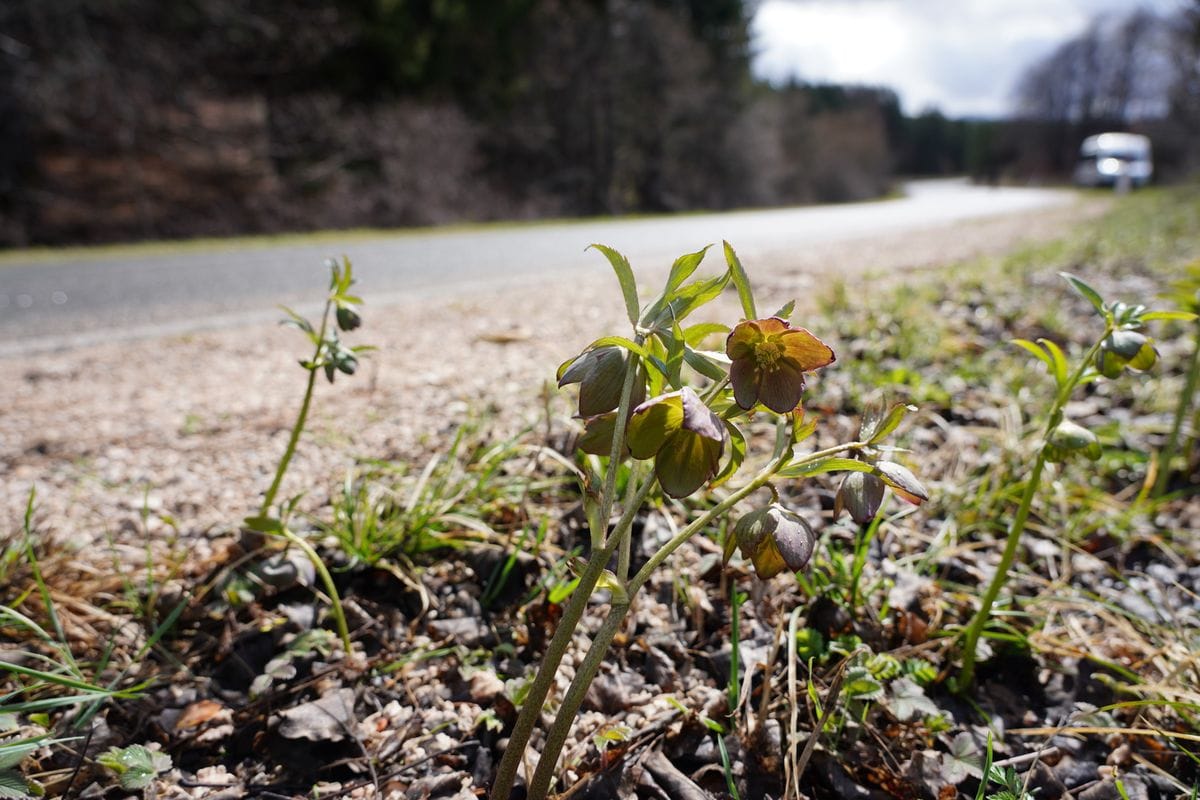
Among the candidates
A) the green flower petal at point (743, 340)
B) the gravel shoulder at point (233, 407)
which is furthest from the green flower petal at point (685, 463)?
the gravel shoulder at point (233, 407)

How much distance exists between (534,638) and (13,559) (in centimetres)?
103

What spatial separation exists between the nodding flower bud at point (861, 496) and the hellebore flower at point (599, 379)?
266 mm

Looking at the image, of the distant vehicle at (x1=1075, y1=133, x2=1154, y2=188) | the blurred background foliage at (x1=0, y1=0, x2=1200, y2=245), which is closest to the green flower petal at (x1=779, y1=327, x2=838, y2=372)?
the blurred background foliage at (x1=0, y1=0, x2=1200, y2=245)

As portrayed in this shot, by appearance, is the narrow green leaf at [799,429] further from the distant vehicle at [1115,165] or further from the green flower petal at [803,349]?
the distant vehicle at [1115,165]

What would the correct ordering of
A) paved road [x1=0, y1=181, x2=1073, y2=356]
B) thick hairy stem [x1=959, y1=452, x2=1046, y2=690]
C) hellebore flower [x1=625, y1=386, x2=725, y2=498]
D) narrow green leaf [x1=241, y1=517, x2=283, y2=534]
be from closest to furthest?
hellebore flower [x1=625, y1=386, x2=725, y2=498] < thick hairy stem [x1=959, y1=452, x2=1046, y2=690] < narrow green leaf [x1=241, y1=517, x2=283, y2=534] < paved road [x1=0, y1=181, x2=1073, y2=356]

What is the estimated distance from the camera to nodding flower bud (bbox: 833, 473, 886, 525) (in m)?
0.81

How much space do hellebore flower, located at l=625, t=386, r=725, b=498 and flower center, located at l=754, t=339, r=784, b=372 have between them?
0.09 meters

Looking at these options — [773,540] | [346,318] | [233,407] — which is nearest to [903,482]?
[773,540]

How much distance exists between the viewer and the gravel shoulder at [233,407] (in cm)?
185

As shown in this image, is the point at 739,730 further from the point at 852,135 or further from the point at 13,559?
the point at 852,135

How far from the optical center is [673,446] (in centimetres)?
76

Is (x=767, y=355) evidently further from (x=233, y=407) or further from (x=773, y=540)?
(x=233, y=407)

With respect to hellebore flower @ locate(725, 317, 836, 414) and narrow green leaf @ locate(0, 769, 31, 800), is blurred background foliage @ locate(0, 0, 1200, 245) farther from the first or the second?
hellebore flower @ locate(725, 317, 836, 414)

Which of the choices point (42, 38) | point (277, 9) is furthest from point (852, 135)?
point (42, 38)
